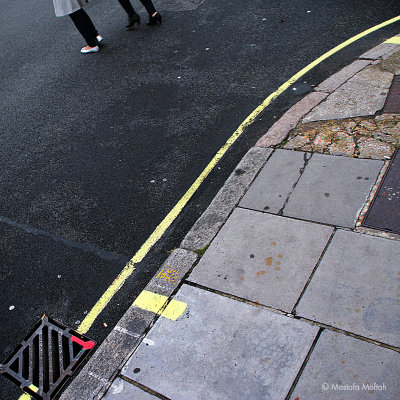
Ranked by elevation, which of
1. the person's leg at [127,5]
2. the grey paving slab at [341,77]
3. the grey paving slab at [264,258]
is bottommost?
the grey paving slab at [341,77]

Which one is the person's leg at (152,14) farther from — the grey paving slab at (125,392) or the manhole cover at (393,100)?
the grey paving slab at (125,392)

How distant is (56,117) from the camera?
247 inches

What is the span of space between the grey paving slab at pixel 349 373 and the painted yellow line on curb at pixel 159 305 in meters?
1.05

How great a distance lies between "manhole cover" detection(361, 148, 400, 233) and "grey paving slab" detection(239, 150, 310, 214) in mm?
786

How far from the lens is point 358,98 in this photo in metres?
5.02

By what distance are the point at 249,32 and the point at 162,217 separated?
452 centimetres

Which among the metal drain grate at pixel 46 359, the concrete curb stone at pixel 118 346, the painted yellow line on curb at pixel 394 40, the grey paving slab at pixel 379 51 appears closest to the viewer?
the concrete curb stone at pixel 118 346

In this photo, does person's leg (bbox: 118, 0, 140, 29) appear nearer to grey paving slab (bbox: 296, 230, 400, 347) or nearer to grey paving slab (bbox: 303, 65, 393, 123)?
grey paving slab (bbox: 303, 65, 393, 123)

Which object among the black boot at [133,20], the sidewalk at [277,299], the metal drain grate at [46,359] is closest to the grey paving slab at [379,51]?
the sidewalk at [277,299]

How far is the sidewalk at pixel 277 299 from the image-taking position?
2.70 m

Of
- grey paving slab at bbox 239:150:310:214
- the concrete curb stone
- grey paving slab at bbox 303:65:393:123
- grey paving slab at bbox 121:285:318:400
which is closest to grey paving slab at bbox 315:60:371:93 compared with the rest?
grey paving slab at bbox 303:65:393:123

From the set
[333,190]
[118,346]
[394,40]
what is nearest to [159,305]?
[118,346]

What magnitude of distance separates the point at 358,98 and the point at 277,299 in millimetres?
3079

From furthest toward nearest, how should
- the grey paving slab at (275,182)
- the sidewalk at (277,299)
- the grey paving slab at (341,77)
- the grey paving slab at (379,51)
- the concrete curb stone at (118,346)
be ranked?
the grey paving slab at (379,51) → the grey paving slab at (341,77) → the grey paving slab at (275,182) → the concrete curb stone at (118,346) → the sidewalk at (277,299)
